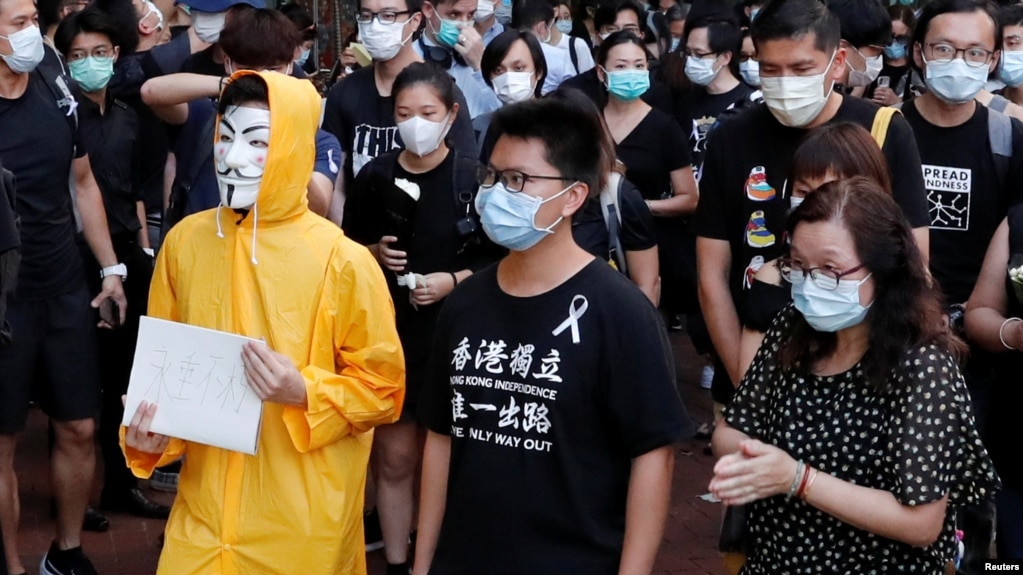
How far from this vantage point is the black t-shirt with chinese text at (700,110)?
8.27 m

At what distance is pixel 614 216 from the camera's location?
5273mm

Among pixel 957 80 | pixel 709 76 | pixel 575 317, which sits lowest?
pixel 709 76

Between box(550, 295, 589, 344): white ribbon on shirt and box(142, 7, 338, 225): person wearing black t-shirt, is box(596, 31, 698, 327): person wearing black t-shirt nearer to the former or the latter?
box(142, 7, 338, 225): person wearing black t-shirt

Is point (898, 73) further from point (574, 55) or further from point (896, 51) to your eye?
point (574, 55)

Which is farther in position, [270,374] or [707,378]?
[707,378]

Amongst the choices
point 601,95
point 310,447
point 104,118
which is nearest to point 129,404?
point 310,447

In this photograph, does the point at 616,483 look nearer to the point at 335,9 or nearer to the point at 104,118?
the point at 104,118

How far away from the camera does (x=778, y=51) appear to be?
4.71m

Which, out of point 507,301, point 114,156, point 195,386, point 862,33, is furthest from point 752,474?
point 862,33

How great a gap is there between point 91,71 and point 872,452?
15.5 ft

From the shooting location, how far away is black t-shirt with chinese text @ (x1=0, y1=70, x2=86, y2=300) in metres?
5.48

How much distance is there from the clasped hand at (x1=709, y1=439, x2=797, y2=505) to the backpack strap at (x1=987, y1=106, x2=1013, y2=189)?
2.65 meters

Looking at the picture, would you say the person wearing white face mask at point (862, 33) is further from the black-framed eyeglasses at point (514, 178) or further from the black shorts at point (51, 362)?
the black-framed eyeglasses at point (514, 178)

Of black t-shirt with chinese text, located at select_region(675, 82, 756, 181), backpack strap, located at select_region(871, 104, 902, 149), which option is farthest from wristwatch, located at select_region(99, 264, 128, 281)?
black t-shirt with chinese text, located at select_region(675, 82, 756, 181)
